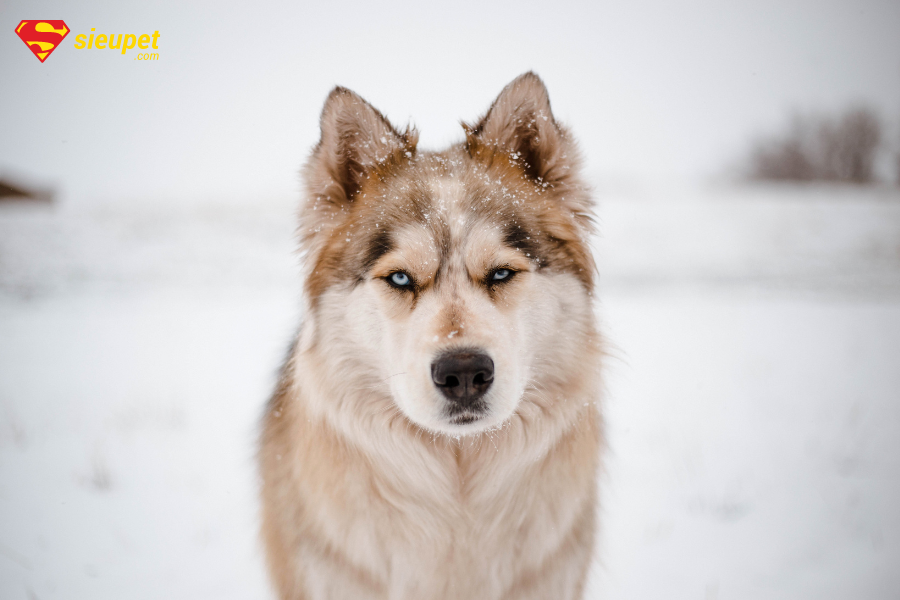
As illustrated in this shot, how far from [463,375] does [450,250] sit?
0.58 meters

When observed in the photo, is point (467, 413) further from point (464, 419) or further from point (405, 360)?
point (405, 360)

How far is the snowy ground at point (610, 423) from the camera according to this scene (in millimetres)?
2674

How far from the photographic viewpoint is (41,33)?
11.1 feet

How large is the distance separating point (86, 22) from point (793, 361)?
25.3 ft

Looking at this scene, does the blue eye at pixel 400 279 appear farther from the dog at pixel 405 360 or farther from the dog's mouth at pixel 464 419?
the dog's mouth at pixel 464 419

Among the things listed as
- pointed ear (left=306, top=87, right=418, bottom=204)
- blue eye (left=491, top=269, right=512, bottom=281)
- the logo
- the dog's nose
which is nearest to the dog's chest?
the dog's nose

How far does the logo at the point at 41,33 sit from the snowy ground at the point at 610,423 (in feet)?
9.10

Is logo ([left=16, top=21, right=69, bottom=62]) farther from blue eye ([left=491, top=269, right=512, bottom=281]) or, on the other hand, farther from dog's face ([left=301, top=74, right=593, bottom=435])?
blue eye ([left=491, top=269, right=512, bottom=281])

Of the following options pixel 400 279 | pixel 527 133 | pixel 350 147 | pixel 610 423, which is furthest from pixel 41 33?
pixel 610 423

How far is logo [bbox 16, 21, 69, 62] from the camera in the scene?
3.35 meters

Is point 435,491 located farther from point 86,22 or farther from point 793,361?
point 793,361

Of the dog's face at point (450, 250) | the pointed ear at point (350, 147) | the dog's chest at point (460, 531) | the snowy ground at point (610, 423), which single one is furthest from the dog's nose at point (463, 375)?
the pointed ear at point (350, 147)

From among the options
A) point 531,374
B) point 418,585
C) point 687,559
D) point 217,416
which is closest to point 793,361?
point 687,559

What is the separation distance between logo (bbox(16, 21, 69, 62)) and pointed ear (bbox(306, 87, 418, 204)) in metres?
2.85
